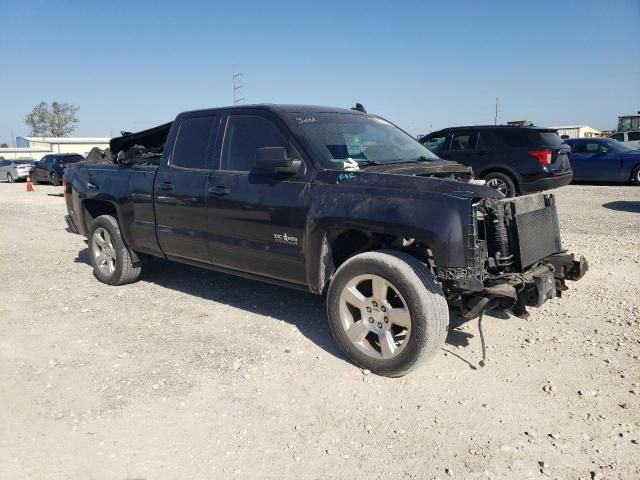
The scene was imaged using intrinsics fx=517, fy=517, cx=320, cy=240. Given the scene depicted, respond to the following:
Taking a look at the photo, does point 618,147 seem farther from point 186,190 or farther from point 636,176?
point 186,190

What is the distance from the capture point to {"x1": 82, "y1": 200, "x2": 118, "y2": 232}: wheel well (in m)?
6.18

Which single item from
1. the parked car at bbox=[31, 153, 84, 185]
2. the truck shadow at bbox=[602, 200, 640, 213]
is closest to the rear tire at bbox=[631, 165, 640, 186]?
the truck shadow at bbox=[602, 200, 640, 213]

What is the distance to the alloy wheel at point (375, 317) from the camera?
3506 mm

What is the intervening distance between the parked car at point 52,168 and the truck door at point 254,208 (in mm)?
20110

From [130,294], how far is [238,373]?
2.47 m

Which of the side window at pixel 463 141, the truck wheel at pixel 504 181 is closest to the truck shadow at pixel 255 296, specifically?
the truck wheel at pixel 504 181

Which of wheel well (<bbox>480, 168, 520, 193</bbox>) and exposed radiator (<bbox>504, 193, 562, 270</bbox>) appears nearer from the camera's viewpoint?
exposed radiator (<bbox>504, 193, 562, 270</bbox>)

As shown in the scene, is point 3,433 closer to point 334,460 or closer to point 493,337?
point 334,460

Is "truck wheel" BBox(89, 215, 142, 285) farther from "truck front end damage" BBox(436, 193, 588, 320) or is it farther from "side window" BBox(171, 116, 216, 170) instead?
"truck front end damage" BBox(436, 193, 588, 320)

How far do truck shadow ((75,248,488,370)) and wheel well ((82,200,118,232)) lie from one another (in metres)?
0.89

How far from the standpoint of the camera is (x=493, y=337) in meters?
4.23

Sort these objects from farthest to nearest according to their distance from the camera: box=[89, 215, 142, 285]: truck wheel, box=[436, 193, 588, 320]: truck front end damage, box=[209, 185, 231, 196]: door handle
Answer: box=[89, 215, 142, 285]: truck wheel, box=[209, 185, 231, 196]: door handle, box=[436, 193, 588, 320]: truck front end damage

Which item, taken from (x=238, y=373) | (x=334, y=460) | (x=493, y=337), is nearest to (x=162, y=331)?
(x=238, y=373)

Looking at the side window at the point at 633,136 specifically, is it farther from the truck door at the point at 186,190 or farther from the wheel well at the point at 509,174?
the truck door at the point at 186,190
